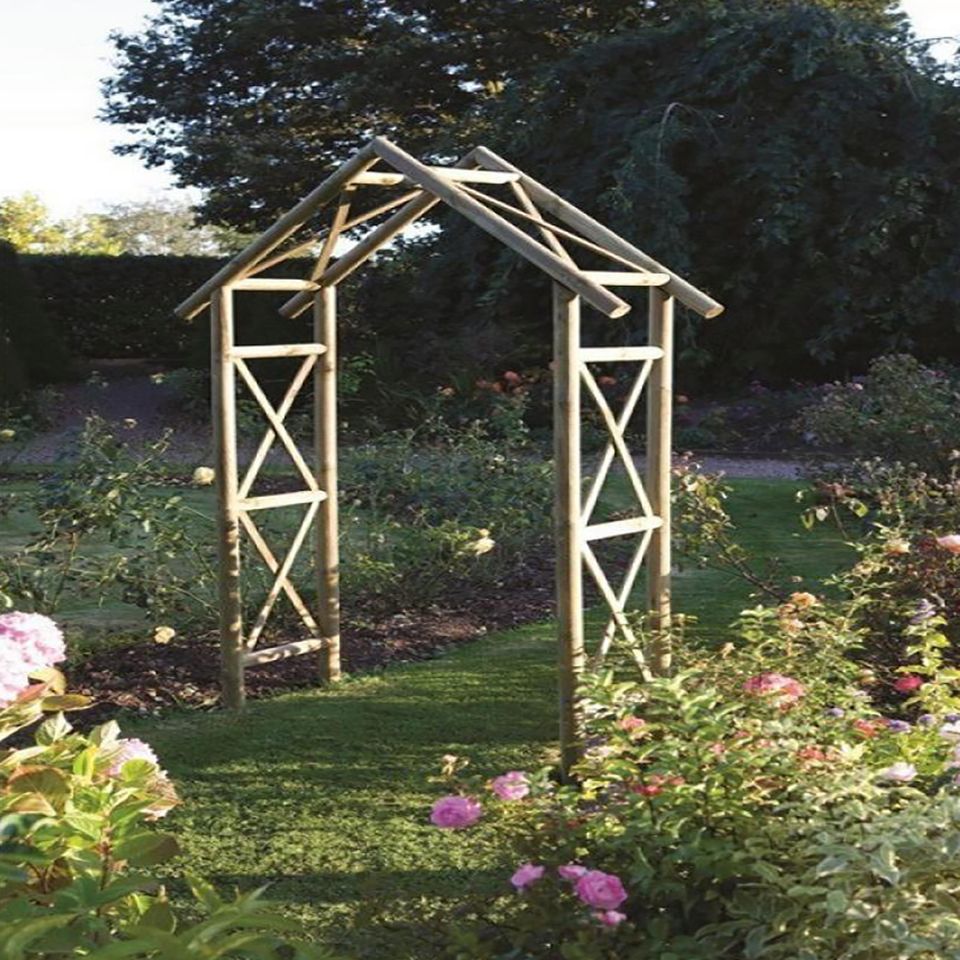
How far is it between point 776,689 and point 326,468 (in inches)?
105

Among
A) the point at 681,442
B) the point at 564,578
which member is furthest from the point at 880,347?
the point at 564,578

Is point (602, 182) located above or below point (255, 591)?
above

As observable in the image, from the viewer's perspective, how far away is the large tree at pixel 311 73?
19828 mm

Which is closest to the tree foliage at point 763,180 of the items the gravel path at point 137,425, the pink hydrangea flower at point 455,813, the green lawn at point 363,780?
the gravel path at point 137,425

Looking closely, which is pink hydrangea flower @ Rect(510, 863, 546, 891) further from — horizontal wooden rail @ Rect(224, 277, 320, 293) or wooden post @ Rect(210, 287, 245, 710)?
horizontal wooden rail @ Rect(224, 277, 320, 293)

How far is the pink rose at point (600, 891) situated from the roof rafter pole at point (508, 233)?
167cm

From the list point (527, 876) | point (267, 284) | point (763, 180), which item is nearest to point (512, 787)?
point (527, 876)

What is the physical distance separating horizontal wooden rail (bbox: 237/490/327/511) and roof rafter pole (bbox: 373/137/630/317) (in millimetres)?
1324

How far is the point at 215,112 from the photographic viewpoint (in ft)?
71.0

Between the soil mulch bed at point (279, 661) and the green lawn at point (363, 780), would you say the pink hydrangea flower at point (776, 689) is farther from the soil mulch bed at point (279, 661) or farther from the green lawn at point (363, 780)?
the soil mulch bed at point (279, 661)

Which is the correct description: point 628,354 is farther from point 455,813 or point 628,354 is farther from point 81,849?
point 81,849

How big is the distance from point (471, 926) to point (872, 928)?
0.93 metres

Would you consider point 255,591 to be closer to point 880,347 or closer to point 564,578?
point 564,578

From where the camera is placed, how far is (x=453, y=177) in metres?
4.87
